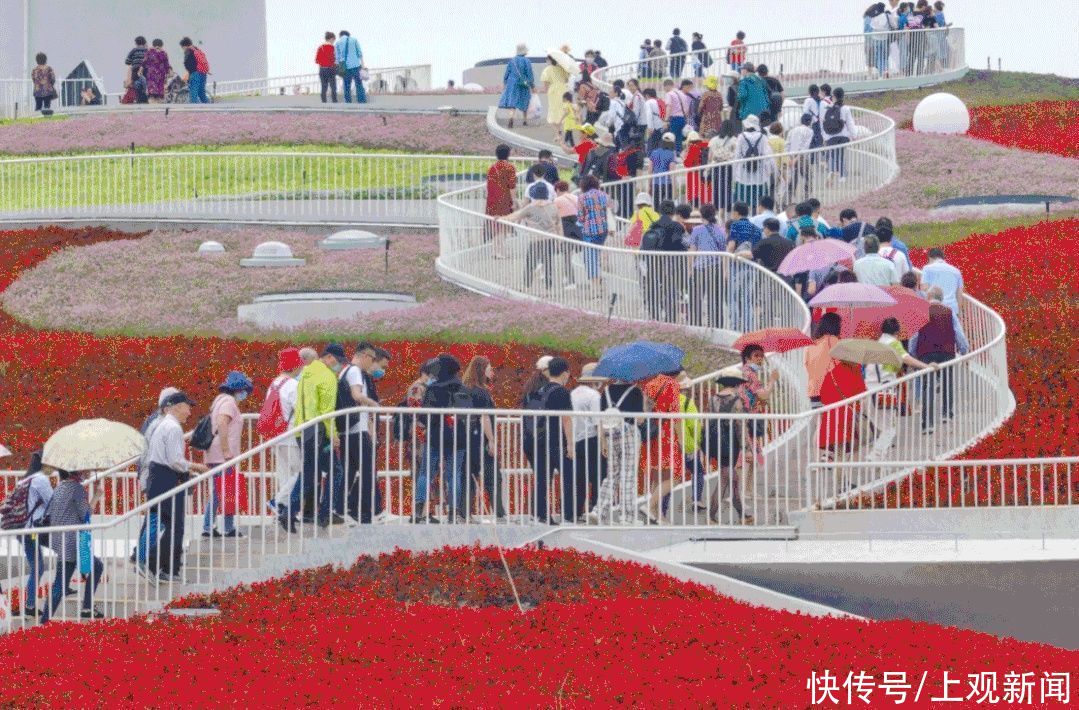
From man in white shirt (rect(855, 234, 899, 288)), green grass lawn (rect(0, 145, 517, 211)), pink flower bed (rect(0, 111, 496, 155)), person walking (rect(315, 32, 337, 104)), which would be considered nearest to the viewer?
man in white shirt (rect(855, 234, 899, 288))

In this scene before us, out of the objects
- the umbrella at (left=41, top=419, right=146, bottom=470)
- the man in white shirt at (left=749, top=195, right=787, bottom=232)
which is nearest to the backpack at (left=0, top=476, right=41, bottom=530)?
the umbrella at (left=41, top=419, right=146, bottom=470)

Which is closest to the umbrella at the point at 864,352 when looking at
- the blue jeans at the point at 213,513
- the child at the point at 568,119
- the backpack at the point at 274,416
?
the backpack at the point at 274,416

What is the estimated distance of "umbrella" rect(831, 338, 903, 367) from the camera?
2169 centimetres

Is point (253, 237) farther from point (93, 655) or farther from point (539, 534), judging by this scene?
point (93, 655)

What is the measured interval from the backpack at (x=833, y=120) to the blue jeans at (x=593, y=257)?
357 inches

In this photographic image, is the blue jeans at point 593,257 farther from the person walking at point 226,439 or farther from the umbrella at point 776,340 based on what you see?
the person walking at point 226,439

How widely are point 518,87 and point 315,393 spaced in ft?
89.4

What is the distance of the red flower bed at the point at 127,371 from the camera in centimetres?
2706

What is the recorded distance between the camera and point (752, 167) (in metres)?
35.0

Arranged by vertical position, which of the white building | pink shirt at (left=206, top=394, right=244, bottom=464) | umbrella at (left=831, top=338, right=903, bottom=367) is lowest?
pink shirt at (left=206, top=394, right=244, bottom=464)

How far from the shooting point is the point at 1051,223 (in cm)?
3619

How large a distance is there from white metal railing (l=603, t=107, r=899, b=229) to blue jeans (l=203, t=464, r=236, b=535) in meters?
13.4

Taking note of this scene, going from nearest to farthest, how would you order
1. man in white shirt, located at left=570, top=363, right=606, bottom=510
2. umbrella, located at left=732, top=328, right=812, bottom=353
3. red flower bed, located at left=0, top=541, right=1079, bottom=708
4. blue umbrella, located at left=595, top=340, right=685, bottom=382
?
red flower bed, located at left=0, top=541, right=1079, bottom=708, man in white shirt, located at left=570, top=363, right=606, bottom=510, blue umbrella, located at left=595, top=340, right=685, bottom=382, umbrella, located at left=732, top=328, right=812, bottom=353

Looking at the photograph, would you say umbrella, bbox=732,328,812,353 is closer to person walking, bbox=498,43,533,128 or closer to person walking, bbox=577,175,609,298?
person walking, bbox=577,175,609,298
